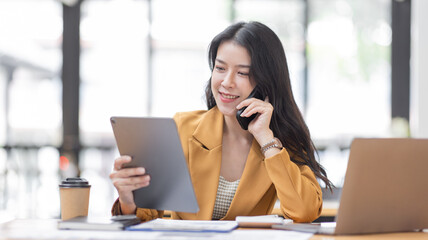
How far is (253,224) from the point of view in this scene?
151 cm

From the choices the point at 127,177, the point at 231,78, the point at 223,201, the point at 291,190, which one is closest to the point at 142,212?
the point at 127,177

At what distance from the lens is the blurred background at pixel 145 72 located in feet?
16.8

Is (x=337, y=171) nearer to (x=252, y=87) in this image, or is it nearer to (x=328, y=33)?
(x=328, y=33)

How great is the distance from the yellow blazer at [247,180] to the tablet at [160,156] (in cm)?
23

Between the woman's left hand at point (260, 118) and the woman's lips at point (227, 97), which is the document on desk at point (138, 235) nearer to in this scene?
the woman's left hand at point (260, 118)

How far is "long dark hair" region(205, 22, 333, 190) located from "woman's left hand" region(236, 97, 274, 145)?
12cm

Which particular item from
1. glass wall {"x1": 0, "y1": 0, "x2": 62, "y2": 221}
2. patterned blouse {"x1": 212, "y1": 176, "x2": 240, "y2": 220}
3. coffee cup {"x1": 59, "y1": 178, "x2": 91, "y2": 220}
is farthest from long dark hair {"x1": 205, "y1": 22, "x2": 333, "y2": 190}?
glass wall {"x1": 0, "y1": 0, "x2": 62, "y2": 221}

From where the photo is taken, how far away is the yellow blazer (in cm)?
175

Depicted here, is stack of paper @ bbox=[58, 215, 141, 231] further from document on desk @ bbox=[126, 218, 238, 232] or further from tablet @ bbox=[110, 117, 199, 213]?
tablet @ bbox=[110, 117, 199, 213]

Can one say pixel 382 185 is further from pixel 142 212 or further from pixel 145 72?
pixel 145 72

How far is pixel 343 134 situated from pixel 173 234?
418 centimetres

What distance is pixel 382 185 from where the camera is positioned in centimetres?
138

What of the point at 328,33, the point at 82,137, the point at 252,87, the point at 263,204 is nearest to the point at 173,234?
the point at 263,204

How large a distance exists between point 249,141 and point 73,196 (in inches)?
30.2
